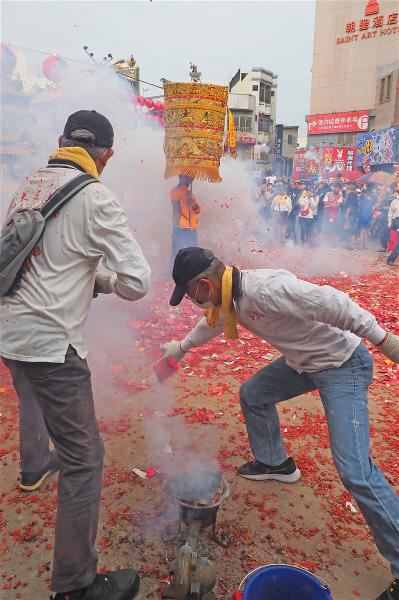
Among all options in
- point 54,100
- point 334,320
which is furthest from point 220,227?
point 334,320

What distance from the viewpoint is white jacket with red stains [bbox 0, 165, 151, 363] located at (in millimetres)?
2111

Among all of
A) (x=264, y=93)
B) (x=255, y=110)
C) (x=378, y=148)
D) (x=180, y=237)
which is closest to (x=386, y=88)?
(x=378, y=148)

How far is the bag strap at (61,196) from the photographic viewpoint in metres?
2.11

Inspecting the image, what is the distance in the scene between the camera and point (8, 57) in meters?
8.62

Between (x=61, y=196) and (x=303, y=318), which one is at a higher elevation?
(x=61, y=196)

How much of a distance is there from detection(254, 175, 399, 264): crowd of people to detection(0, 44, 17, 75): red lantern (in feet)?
28.8

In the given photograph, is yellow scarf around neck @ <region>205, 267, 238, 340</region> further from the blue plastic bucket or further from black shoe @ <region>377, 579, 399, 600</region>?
black shoe @ <region>377, 579, 399, 600</region>

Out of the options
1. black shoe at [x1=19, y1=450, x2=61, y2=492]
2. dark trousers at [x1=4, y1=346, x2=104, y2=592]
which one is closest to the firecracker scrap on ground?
black shoe at [x1=19, y1=450, x2=61, y2=492]

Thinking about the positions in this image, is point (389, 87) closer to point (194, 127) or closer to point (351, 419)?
point (194, 127)

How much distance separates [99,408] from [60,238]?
2.82 metres

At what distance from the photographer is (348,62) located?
41.9m

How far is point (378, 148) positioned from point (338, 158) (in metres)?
5.74

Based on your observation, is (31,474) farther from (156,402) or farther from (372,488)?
(372,488)

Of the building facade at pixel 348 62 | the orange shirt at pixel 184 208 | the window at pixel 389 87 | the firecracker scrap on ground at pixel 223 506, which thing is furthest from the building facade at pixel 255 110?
the firecracker scrap on ground at pixel 223 506
